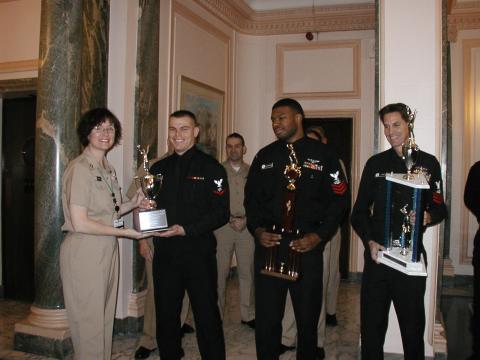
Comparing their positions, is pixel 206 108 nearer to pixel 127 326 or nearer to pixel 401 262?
pixel 127 326

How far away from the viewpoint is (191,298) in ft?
8.12

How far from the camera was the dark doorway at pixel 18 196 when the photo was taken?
4695 millimetres

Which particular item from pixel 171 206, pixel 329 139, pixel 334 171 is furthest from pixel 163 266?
pixel 329 139

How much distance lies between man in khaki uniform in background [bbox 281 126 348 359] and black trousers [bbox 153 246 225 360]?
3.54ft

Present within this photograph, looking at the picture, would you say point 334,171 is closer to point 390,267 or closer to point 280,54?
point 390,267

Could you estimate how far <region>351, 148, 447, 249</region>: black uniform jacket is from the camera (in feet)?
7.59

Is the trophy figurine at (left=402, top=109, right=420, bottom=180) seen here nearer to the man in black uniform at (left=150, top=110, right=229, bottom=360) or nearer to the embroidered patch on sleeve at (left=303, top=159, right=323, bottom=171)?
the embroidered patch on sleeve at (left=303, top=159, right=323, bottom=171)

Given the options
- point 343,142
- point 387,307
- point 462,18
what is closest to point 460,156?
point 343,142

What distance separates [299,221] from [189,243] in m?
0.64

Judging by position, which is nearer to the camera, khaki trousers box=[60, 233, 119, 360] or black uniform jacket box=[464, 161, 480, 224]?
khaki trousers box=[60, 233, 119, 360]

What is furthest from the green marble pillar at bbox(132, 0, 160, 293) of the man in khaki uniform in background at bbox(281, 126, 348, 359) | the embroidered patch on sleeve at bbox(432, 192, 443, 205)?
the embroidered patch on sleeve at bbox(432, 192, 443, 205)

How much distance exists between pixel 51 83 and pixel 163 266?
69.2 inches

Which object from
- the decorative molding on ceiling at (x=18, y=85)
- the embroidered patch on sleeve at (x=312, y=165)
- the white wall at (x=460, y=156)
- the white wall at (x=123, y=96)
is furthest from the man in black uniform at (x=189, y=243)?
the white wall at (x=460, y=156)

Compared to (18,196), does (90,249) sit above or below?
below
